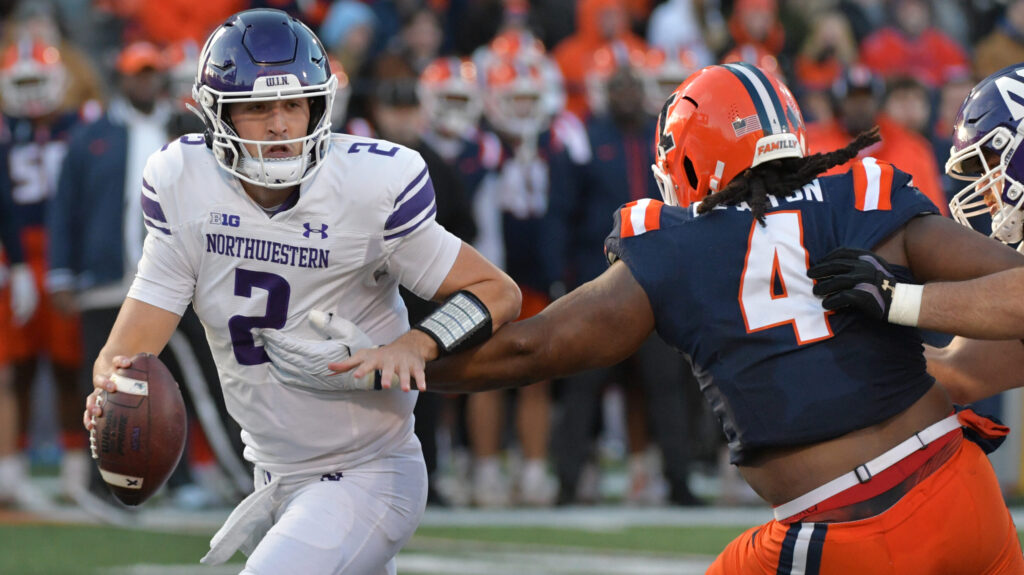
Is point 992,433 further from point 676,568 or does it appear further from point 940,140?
point 940,140

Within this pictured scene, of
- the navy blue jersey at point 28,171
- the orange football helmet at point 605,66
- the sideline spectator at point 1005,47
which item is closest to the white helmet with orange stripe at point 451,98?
the orange football helmet at point 605,66

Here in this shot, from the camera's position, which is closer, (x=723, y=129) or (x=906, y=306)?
(x=906, y=306)

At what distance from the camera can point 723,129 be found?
312cm

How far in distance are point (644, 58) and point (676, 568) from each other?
4.33 meters

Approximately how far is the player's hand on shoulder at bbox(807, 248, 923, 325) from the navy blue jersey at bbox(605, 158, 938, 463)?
0.05 metres

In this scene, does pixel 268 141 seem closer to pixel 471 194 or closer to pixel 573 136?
pixel 471 194

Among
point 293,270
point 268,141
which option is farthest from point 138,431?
point 268,141

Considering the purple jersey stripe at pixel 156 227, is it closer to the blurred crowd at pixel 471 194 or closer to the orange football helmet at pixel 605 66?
the blurred crowd at pixel 471 194

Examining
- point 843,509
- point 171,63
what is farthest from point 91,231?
point 843,509

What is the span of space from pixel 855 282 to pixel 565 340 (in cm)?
62

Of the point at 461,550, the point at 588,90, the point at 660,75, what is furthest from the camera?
A: the point at 588,90

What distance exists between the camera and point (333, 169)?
137 inches

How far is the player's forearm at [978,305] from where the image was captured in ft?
9.31

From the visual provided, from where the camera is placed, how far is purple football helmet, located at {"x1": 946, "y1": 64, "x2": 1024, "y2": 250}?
3.24 metres
